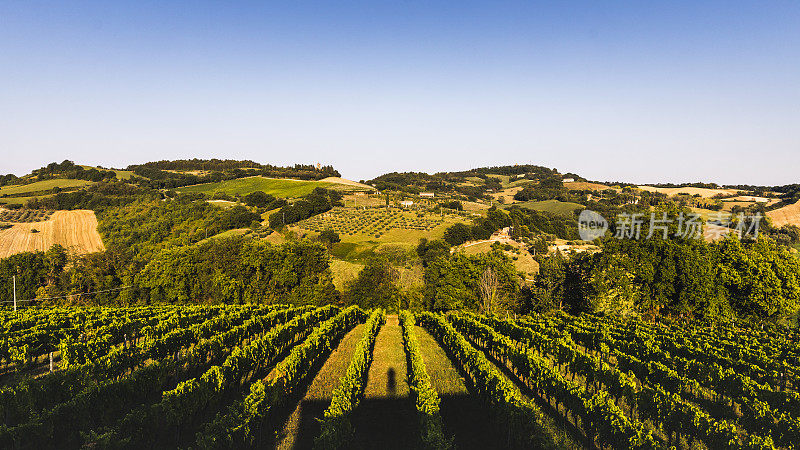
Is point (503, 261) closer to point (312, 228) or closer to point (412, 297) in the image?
point (412, 297)

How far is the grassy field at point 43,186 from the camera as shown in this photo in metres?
137

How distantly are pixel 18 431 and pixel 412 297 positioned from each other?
197 feet

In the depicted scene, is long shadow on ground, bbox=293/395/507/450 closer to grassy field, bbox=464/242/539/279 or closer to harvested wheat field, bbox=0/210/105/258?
grassy field, bbox=464/242/539/279

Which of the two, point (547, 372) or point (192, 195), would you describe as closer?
point (547, 372)

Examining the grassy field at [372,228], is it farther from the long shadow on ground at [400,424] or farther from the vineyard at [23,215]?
the long shadow on ground at [400,424]

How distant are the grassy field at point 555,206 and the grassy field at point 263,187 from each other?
81.5 meters

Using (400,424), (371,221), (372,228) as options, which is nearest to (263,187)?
(371,221)

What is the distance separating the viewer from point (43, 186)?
469ft

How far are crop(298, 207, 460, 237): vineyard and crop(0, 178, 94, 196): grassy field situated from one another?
313ft

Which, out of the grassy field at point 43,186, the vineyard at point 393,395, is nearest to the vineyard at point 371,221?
the vineyard at point 393,395

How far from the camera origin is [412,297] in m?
69.8

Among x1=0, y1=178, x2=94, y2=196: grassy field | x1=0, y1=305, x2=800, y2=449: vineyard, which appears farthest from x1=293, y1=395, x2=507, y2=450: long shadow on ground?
x1=0, y1=178, x2=94, y2=196: grassy field

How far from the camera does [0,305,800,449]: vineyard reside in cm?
1284

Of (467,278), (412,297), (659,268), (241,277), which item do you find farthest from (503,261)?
(241,277)
